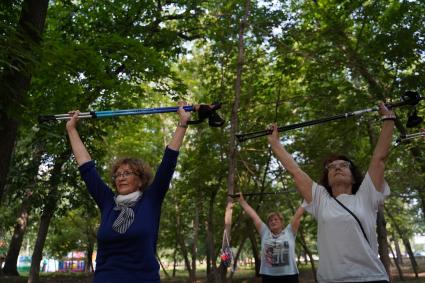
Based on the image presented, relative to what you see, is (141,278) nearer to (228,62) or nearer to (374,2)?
(374,2)

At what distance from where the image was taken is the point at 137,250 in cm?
256

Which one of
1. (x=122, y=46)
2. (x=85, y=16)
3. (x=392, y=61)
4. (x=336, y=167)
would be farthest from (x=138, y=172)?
(x=85, y=16)

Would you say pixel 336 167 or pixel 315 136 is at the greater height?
pixel 315 136

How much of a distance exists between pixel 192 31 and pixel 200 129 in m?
3.69

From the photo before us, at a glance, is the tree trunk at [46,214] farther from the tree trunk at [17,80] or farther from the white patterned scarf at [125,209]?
the white patterned scarf at [125,209]

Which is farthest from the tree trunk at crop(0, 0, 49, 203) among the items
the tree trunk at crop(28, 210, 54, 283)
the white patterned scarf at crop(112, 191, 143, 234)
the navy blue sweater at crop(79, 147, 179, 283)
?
the tree trunk at crop(28, 210, 54, 283)

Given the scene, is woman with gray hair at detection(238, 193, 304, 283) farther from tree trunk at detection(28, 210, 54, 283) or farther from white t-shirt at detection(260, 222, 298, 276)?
tree trunk at detection(28, 210, 54, 283)

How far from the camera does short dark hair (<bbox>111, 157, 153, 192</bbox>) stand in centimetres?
301

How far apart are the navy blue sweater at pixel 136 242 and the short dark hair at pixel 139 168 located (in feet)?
0.65

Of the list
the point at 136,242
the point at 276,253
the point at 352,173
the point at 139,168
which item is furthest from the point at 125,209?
the point at 276,253

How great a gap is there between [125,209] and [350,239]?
1481 millimetres

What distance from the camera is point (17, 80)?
508cm

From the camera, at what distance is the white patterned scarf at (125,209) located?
2611 millimetres

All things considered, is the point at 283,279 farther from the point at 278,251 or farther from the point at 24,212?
the point at 24,212
